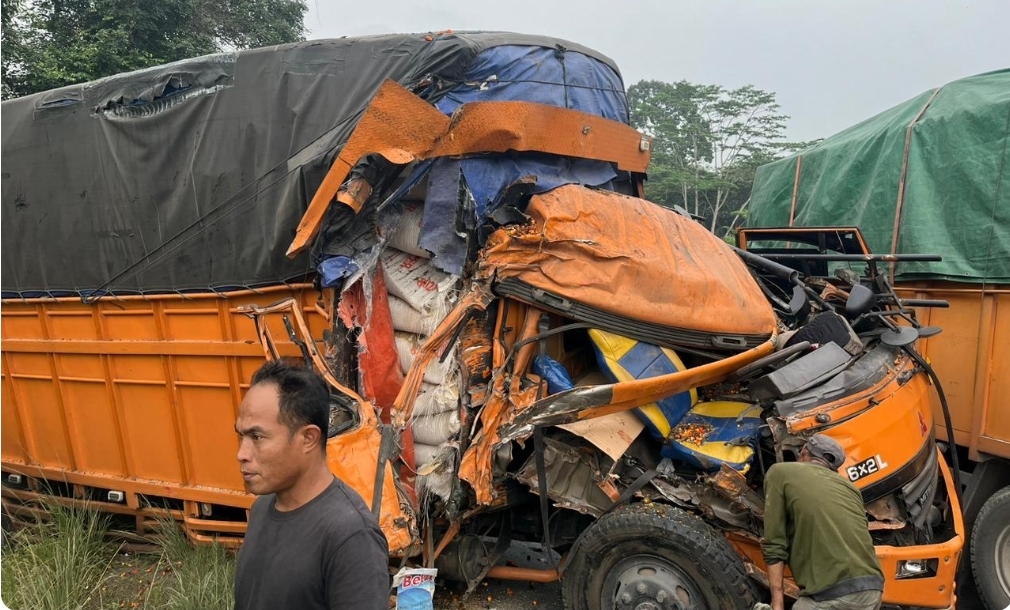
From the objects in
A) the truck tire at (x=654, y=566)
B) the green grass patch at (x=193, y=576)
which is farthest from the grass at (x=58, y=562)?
A: the truck tire at (x=654, y=566)

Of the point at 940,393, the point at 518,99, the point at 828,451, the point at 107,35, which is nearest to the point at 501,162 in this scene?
the point at 518,99

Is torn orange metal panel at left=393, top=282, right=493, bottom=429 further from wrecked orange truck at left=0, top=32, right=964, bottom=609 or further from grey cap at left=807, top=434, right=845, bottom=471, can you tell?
grey cap at left=807, top=434, right=845, bottom=471

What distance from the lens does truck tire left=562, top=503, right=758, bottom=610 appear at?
121 inches

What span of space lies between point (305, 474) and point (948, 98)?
5.61 meters

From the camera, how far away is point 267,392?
1684 millimetres

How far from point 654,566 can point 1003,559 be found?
239 cm

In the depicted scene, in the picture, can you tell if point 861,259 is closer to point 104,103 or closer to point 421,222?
point 421,222

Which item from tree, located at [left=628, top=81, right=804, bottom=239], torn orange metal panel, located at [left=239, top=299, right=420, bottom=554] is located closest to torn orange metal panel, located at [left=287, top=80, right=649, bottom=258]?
torn orange metal panel, located at [left=239, top=299, right=420, bottom=554]

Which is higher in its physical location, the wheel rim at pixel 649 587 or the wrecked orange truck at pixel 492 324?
the wrecked orange truck at pixel 492 324

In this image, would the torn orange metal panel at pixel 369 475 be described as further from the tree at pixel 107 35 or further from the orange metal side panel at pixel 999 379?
the tree at pixel 107 35

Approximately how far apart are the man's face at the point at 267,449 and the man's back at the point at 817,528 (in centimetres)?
222

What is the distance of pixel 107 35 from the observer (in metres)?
11.8

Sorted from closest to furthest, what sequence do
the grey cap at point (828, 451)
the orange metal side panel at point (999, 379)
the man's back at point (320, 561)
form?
the man's back at point (320, 561) → the grey cap at point (828, 451) → the orange metal side panel at point (999, 379)

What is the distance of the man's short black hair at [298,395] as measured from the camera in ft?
5.49
